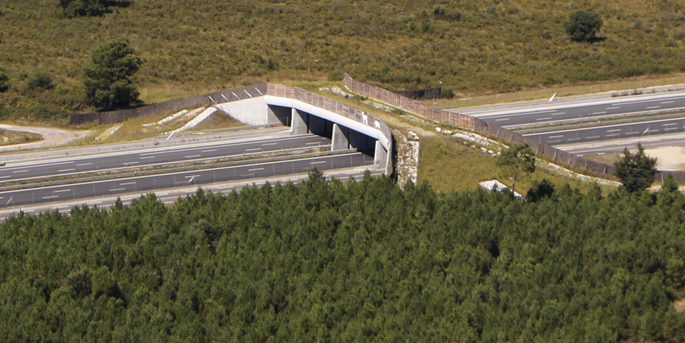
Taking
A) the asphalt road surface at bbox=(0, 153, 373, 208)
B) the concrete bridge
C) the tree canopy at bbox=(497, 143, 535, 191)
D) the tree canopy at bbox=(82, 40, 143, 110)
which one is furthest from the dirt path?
the tree canopy at bbox=(497, 143, 535, 191)

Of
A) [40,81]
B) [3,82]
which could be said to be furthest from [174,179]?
[3,82]

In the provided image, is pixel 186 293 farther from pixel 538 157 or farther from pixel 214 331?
pixel 538 157

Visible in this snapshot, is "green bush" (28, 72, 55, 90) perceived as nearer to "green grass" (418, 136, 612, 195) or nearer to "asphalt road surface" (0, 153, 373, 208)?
"asphalt road surface" (0, 153, 373, 208)

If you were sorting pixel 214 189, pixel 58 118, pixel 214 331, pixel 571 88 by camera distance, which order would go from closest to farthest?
pixel 214 331 < pixel 214 189 < pixel 58 118 < pixel 571 88

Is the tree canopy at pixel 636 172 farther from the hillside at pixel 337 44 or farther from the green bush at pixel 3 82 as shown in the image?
the green bush at pixel 3 82

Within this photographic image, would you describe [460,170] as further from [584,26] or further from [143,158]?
[584,26]

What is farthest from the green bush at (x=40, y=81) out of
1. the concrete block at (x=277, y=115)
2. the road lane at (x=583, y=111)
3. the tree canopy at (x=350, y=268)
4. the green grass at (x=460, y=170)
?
the road lane at (x=583, y=111)

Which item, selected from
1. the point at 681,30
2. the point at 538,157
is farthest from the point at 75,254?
the point at 681,30
